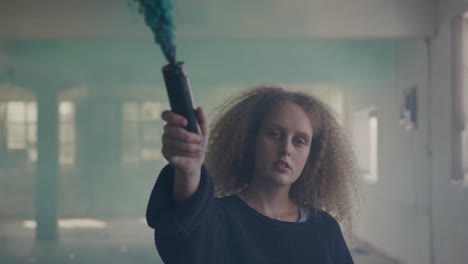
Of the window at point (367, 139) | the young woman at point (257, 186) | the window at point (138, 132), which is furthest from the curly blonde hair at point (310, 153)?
the window at point (367, 139)

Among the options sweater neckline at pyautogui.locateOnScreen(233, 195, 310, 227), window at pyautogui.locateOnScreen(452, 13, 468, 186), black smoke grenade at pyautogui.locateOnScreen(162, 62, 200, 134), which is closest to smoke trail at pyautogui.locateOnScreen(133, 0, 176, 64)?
black smoke grenade at pyautogui.locateOnScreen(162, 62, 200, 134)

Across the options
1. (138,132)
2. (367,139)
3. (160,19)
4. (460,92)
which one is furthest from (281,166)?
(367,139)

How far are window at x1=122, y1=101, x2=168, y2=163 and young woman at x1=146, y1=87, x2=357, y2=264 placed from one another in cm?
304

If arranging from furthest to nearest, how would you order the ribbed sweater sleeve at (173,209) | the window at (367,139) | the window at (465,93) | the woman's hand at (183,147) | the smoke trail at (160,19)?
the window at (367,139) → the window at (465,93) → the ribbed sweater sleeve at (173,209) → the woman's hand at (183,147) → the smoke trail at (160,19)

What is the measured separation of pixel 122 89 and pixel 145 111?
0.24 metres

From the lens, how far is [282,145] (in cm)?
103

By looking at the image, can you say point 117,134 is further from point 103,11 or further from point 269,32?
point 269,32

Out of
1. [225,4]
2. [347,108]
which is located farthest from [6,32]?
[347,108]

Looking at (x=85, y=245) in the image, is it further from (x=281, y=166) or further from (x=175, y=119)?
(x=175, y=119)

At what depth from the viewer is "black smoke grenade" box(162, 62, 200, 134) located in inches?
23.0

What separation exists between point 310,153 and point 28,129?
3.49 meters

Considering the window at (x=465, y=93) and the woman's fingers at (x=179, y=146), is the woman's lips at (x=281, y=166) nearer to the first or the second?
the woman's fingers at (x=179, y=146)

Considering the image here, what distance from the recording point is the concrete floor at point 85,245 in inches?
165

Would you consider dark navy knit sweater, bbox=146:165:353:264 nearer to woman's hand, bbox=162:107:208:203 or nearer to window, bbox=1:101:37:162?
woman's hand, bbox=162:107:208:203
